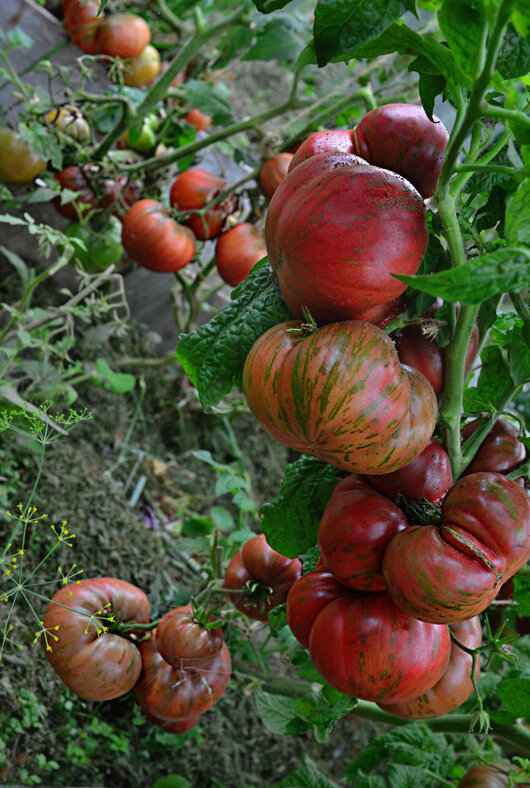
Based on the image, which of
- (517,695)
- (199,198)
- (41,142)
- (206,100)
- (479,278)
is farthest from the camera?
(206,100)

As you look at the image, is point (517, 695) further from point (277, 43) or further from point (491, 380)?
point (277, 43)

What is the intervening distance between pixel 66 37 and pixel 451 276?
1678mm

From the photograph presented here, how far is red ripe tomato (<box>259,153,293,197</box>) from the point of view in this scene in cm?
142

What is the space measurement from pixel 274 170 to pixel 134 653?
0.97 m

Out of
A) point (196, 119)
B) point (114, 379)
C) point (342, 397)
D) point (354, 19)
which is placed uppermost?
point (354, 19)

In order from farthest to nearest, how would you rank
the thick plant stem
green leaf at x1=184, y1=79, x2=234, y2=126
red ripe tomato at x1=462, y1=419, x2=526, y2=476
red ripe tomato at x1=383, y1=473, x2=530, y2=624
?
green leaf at x1=184, y1=79, x2=234, y2=126 → the thick plant stem → red ripe tomato at x1=462, y1=419, x2=526, y2=476 → red ripe tomato at x1=383, y1=473, x2=530, y2=624

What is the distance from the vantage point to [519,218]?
1.63 feet

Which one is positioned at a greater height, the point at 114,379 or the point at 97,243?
the point at 97,243

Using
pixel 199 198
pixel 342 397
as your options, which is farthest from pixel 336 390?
pixel 199 198

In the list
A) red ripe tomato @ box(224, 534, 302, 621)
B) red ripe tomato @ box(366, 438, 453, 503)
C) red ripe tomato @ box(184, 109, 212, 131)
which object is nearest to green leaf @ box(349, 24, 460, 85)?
red ripe tomato @ box(366, 438, 453, 503)

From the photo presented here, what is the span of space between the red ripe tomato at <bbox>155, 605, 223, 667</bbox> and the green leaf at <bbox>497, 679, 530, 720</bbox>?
39cm

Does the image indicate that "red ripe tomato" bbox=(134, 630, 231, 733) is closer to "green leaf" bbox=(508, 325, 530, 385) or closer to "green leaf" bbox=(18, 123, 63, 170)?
"green leaf" bbox=(508, 325, 530, 385)

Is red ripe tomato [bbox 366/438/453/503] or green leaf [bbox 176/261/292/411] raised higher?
green leaf [bbox 176/261/292/411]

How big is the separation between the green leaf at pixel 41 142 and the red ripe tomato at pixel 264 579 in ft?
2.93
